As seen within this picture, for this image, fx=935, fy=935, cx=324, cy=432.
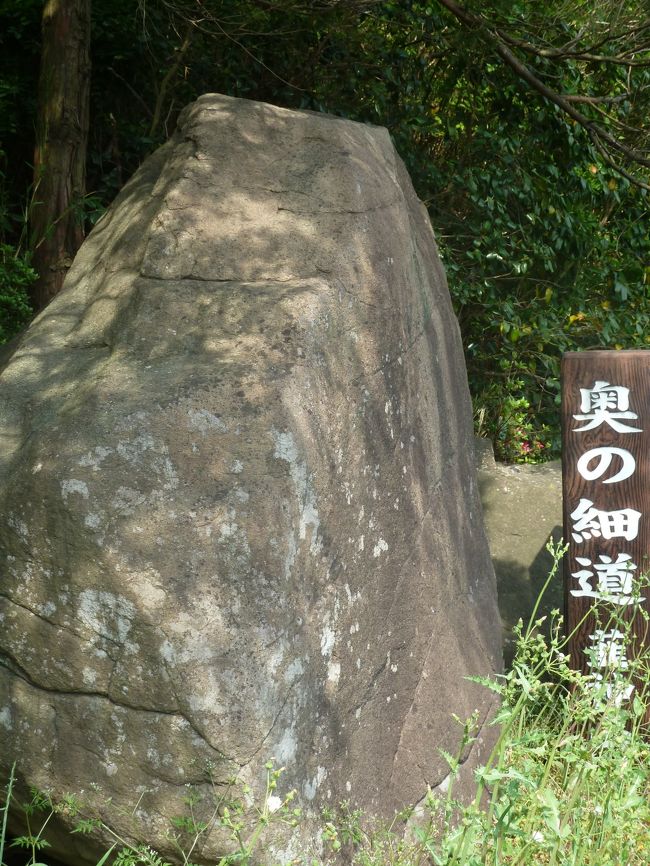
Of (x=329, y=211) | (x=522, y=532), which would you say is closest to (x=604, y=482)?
(x=522, y=532)

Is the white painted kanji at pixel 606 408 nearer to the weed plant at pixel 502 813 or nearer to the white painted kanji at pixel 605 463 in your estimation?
the white painted kanji at pixel 605 463

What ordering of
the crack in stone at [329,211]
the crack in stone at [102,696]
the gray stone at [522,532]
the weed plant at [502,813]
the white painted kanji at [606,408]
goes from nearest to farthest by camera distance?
the weed plant at [502,813] → the crack in stone at [102,696] → the crack in stone at [329,211] → the white painted kanji at [606,408] → the gray stone at [522,532]

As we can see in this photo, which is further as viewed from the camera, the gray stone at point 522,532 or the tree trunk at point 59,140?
the gray stone at point 522,532

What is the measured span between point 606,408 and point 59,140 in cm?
263

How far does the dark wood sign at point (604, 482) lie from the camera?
347 cm

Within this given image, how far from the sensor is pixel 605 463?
354 centimetres

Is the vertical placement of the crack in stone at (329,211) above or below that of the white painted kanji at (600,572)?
above

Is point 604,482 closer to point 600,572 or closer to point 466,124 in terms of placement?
point 600,572

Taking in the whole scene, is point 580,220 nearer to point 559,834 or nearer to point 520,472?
point 520,472

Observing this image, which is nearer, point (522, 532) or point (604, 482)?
point (604, 482)

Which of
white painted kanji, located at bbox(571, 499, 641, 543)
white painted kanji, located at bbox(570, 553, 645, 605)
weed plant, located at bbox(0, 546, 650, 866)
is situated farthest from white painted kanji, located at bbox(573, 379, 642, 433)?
weed plant, located at bbox(0, 546, 650, 866)

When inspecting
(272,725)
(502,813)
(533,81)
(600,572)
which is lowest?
(600,572)

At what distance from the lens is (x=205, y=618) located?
1.76 meters

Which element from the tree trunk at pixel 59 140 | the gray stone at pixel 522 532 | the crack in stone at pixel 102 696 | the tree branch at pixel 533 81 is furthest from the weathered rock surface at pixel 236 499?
the tree branch at pixel 533 81
